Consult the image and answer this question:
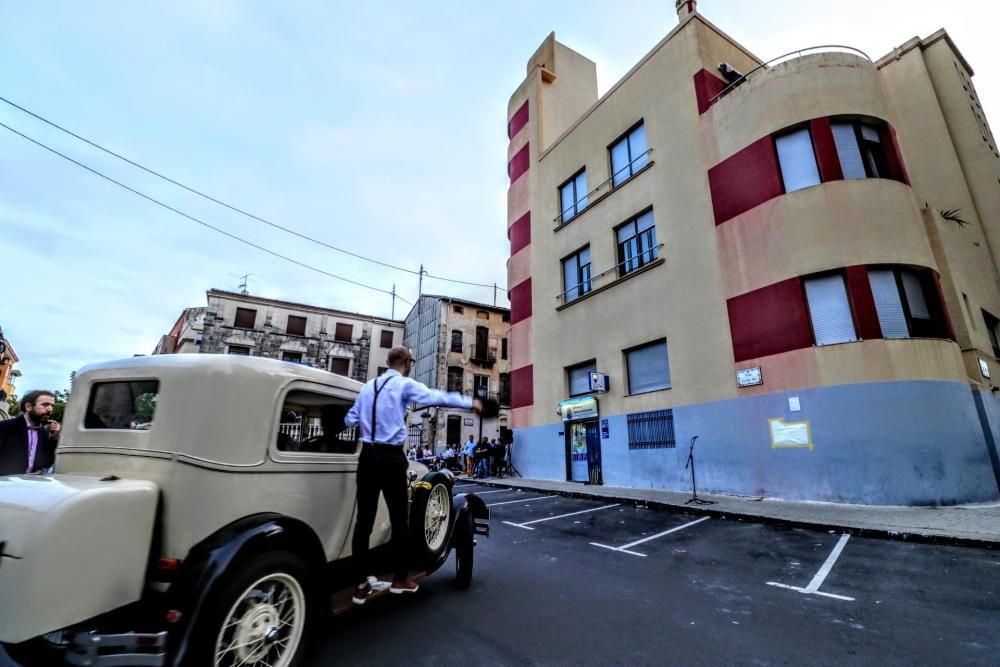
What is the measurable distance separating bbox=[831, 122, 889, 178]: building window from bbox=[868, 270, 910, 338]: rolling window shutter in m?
2.68

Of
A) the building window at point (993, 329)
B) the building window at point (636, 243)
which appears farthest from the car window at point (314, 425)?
the building window at point (993, 329)

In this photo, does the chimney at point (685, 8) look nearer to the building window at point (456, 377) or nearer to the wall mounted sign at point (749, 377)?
the wall mounted sign at point (749, 377)

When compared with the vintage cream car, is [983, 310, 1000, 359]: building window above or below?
above

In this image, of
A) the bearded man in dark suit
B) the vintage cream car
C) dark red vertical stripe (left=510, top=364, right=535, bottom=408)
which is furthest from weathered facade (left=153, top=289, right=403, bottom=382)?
the vintage cream car

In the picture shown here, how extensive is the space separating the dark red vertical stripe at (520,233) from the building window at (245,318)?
22.1 meters

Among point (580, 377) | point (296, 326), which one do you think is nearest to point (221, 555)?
point (580, 377)

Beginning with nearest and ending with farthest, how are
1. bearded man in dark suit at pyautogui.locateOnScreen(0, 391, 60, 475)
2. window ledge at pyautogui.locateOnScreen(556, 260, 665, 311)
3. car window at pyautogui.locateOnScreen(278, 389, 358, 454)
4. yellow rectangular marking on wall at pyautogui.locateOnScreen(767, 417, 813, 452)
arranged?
car window at pyautogui.locateOnScreen(278, 389, 358, 454) < bearded man in dark suit at pyautogui.locateOnScreen(0, 391, 60, 475) < yellow rectangular marking on wall at pyautogui.locateOnScreen(767, 417, 813, 452) < window ledge at pyautogui.locateOnScreen(556, 260, 665, 311)

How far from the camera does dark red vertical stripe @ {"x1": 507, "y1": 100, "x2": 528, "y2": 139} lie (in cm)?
2073

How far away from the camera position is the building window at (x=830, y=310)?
955cm

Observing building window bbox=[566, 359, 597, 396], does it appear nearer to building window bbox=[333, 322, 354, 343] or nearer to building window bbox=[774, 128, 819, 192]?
building window bbox=[774, 128, 819, 192]

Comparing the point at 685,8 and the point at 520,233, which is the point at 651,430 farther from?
the point at 685,8

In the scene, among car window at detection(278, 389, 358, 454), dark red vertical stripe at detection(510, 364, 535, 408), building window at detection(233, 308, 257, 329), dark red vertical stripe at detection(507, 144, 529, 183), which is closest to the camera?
car window at detection(278, 389, 358, 454)

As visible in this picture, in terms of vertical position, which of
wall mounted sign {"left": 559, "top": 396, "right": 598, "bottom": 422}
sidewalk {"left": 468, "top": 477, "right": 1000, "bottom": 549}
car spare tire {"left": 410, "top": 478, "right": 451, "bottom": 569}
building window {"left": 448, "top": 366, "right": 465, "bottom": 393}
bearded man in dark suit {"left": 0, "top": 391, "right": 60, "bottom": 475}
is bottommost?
sidewalk {"left": 468, "top": 477, "right": 1000, "bottom": 549}

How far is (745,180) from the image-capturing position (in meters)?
11.4
